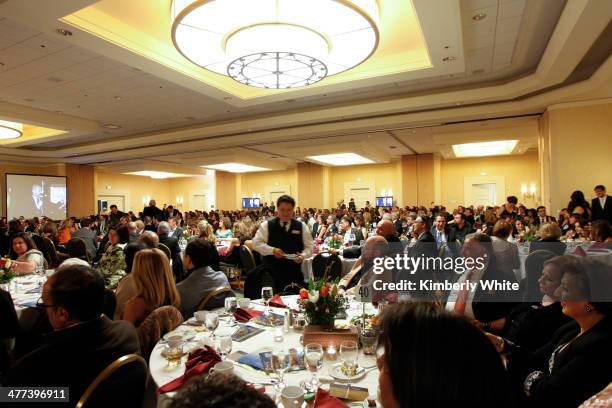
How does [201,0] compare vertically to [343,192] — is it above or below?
above

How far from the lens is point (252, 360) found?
6.19 feet

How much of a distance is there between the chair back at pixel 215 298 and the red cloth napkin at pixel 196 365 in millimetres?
926

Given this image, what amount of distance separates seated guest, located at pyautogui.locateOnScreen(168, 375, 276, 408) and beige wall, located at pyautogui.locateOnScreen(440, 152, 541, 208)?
52.2 ft

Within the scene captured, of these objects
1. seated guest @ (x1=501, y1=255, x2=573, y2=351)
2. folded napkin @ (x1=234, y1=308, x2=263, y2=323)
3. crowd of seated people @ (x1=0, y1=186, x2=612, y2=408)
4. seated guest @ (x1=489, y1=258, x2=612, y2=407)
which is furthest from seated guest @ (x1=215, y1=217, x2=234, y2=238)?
seated guest @ (x1=489, y1=258, x2=612, y2=407)

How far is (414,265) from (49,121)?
9243 mm

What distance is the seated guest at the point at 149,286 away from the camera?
2.38 meters

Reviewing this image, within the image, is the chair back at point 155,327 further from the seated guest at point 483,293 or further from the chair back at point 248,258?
the chair back at point 248,258

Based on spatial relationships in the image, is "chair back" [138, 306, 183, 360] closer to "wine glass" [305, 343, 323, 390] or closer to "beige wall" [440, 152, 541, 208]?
"wine glass" [305, 343, 323, 390]

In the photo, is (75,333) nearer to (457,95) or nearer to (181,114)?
(457,95)

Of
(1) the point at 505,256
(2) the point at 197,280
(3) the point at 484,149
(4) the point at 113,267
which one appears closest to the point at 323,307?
(2) the point at 197,280

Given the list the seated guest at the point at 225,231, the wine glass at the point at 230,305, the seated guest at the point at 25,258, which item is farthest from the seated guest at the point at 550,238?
the seated guest at the point at 225,231

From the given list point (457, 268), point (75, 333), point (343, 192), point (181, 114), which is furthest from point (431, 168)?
point (75, 333)

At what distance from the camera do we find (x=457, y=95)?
24.3 ft

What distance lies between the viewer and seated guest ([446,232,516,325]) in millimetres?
2688
